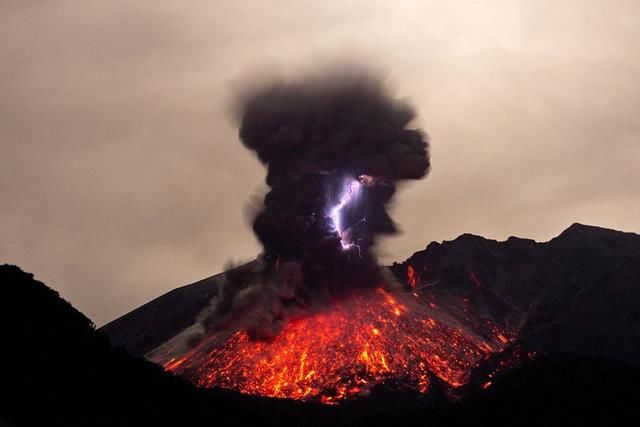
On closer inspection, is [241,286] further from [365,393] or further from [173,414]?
[173,414]

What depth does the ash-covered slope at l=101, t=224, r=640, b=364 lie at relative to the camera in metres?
156

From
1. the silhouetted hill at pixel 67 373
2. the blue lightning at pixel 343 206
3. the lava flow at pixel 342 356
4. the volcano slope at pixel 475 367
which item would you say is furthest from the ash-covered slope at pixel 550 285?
the silhouetted hill at pixel 67 373

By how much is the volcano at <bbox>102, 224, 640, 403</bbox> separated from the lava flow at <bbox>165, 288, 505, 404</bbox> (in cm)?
19

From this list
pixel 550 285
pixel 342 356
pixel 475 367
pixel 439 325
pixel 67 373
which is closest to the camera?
pixel 67 373

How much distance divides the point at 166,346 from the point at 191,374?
73.3 feet

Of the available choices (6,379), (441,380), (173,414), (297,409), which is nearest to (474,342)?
(441,380)

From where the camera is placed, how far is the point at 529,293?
570 ft

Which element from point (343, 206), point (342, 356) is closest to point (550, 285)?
point (343, 206)

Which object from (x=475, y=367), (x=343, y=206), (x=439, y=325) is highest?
(x=343, y=206)

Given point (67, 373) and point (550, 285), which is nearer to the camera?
point (67, 373)

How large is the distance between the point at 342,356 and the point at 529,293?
52.1m

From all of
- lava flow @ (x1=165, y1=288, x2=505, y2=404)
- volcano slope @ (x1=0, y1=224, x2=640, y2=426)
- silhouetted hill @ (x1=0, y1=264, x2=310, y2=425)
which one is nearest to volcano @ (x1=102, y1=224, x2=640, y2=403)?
lava flow @ (x1=165, y1=288, x2=505, y2=404)

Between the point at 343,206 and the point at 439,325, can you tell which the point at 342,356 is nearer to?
the point at 343,206

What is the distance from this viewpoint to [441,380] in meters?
132
